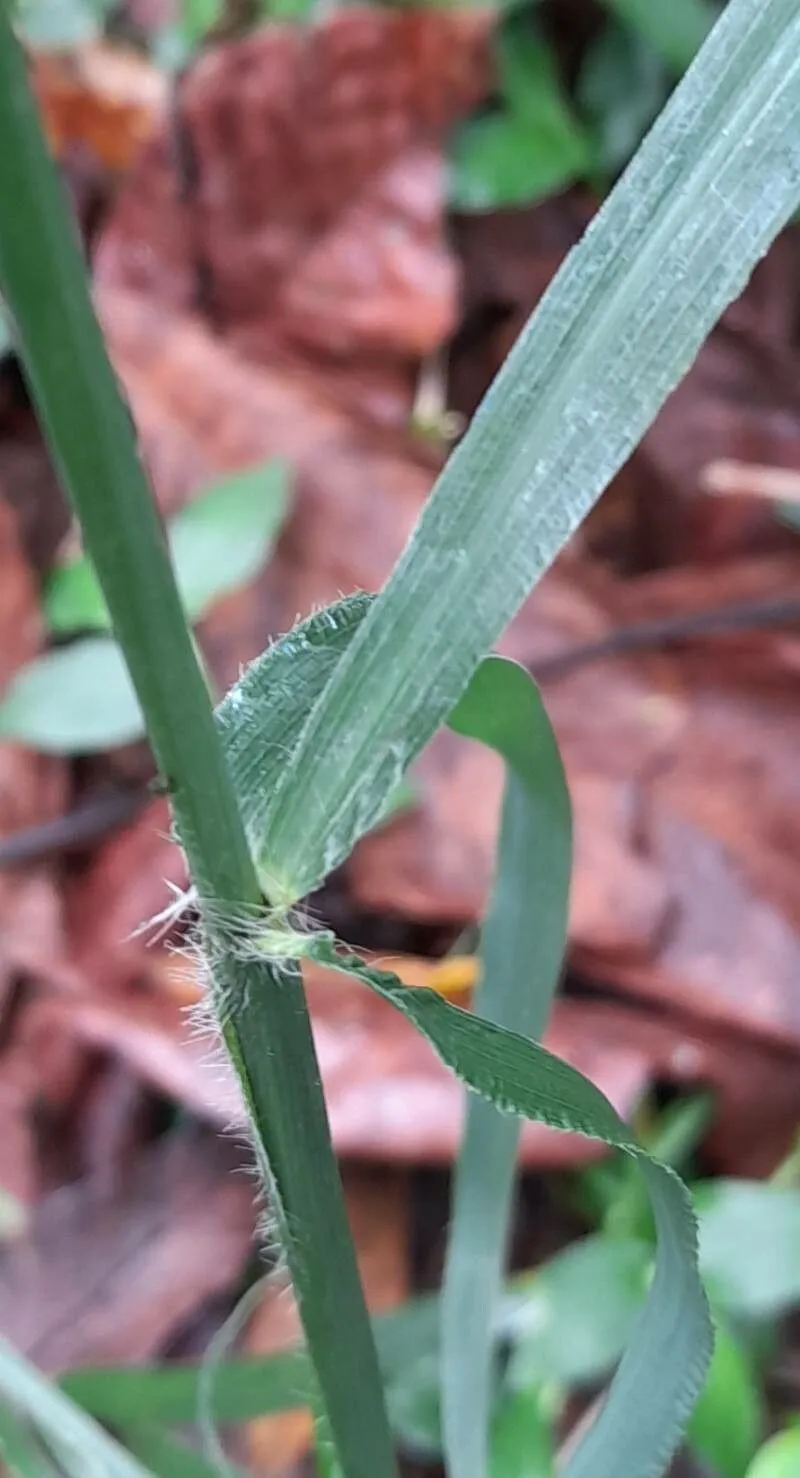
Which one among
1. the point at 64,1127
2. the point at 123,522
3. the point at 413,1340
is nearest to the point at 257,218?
the point at 64,1127

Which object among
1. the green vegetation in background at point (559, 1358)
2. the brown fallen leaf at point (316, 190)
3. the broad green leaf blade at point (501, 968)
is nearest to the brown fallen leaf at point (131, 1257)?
the green vegetation in background at point (559, 1358)

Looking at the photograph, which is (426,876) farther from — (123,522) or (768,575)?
(123,522)

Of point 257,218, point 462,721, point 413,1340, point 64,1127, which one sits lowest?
point 64,1127

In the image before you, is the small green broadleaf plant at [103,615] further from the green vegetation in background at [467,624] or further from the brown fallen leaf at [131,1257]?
the green vegetation in background at [467,624]

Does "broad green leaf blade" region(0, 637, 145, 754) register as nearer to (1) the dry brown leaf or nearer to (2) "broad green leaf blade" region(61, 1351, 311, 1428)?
(2) "broad green leaf blade" region(61, 1351, 311, 1428)

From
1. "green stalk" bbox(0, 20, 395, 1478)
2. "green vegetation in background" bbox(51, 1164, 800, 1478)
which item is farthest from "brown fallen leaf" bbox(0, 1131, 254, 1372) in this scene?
"green stalk" bbox(0, 20, 395, 1478)
